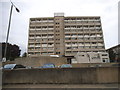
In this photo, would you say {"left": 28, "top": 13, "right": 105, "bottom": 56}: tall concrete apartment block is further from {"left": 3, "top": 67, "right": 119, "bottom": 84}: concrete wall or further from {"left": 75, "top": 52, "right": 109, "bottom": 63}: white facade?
{"left": 3, "top": 67, "right": 119, "bottom": 84}: concrete wall

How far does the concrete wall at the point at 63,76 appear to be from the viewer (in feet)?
20.8

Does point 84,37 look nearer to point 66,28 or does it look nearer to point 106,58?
point 66,28

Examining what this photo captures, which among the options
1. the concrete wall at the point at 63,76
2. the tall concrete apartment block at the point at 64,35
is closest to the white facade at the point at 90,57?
the tall concrete apartment block at the point at 64,35

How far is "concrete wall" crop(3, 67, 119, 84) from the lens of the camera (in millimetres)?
→ 6332

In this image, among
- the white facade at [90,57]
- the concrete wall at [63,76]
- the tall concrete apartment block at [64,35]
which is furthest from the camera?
the tall concrete apartment block at [64,35]

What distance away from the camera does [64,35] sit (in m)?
53.3

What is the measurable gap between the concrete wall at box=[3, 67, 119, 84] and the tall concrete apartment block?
42.3 meters

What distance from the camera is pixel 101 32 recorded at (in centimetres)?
5303

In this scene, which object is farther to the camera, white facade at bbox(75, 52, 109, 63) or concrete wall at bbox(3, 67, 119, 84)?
white facade at bbox(75, 52, 109, 63)

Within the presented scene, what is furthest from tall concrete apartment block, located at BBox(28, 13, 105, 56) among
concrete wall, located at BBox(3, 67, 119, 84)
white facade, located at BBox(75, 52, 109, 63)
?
concrete wall, located at BBox(3, 67, 119, 84)

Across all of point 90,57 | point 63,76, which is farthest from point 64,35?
point 63,76

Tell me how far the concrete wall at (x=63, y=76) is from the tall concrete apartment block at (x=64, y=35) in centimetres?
4230

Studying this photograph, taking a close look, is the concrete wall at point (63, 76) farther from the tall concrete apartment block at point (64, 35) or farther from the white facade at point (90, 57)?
the tall concrete apartment block at point (64, 35)

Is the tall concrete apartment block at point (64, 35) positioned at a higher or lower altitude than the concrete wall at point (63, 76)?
higher
